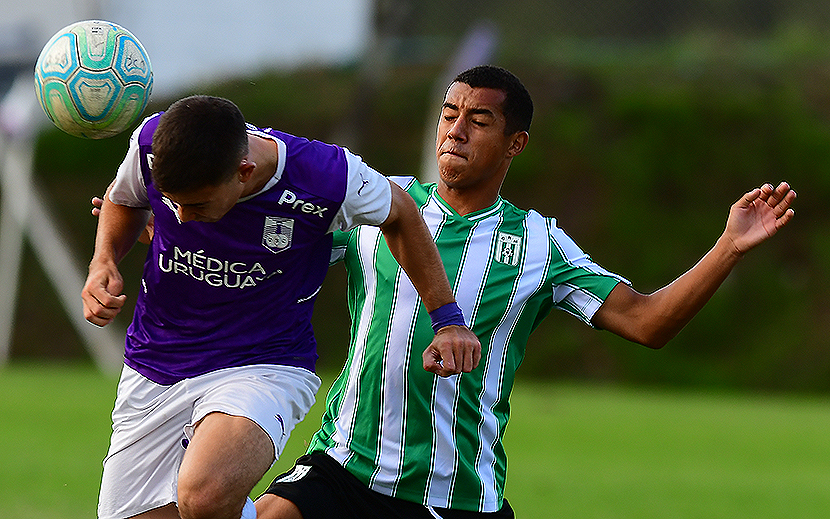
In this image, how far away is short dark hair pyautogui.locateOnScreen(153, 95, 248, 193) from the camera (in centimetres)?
369

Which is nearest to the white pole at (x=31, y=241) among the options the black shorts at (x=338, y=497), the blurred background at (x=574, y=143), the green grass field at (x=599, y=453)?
the blurred background at (x=574, y=143)

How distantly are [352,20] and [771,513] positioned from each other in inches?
664

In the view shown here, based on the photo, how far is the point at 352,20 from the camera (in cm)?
2425

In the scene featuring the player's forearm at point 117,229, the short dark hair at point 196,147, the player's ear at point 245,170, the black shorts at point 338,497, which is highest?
the short dark hair at point 196,147

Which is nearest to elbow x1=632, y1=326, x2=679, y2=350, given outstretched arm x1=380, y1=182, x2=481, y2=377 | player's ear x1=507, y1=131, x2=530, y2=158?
outstretched arm x1=380, y1=182, x2=481, y2=377

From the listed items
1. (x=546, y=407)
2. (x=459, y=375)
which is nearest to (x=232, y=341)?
(x=459, y=375)

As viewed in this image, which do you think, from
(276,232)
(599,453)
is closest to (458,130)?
(276,232)

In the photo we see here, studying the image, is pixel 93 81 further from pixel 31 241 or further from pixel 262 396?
pixel 31 241

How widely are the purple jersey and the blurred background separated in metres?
15.3

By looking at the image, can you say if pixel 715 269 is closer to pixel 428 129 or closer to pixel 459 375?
pixel 459 375

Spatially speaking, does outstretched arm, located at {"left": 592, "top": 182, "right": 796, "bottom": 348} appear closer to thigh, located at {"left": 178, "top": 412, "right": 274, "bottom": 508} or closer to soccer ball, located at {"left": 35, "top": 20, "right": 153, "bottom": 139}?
thigh, located at {"left": 178, "top": 412, "right": 274, "bottom": 508}

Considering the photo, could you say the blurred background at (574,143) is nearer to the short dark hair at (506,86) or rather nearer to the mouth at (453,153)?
the short dark hair at (506,86)

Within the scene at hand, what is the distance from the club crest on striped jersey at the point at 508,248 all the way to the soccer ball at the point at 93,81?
4.90ft

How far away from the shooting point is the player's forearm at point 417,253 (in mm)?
4289
